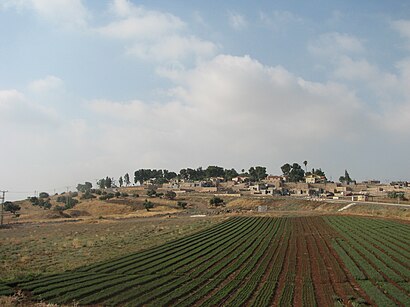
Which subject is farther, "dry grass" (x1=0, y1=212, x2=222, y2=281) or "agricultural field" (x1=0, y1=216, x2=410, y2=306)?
"dry grass" (x1=0, y1=212, x2=222, y2=281)

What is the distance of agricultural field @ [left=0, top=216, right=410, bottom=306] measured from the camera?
73.7 ft

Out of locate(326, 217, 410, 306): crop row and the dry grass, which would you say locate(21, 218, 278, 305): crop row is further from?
locate(326, 217, 410, 306): crop row

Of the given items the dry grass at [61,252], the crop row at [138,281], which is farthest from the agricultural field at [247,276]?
the dry grass at [61,252]

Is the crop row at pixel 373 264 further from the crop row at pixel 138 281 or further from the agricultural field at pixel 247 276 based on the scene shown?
the crop row at pixel 138 281

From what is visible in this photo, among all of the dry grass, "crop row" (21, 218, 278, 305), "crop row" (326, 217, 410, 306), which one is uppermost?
"crop row" (326, 217, 410, 306)

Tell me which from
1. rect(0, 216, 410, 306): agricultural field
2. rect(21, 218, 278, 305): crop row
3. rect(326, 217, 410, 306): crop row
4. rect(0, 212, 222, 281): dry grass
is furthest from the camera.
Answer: rect(0, 212, 222, 281): dry grass

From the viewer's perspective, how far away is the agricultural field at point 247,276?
73.7 feet

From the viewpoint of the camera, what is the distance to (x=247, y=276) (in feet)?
92.4

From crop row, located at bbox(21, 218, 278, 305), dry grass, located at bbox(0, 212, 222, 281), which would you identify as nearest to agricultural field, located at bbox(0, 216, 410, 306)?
crop row, located at bbox(21, 218, 278, 305)

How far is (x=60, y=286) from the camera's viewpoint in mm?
25031

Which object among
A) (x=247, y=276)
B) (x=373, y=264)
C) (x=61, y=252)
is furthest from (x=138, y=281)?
(x=61, y=252)

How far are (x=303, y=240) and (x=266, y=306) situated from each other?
2559 cm

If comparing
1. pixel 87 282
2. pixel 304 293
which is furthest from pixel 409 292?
pixel 87 282

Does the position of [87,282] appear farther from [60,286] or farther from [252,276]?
[252,276]
